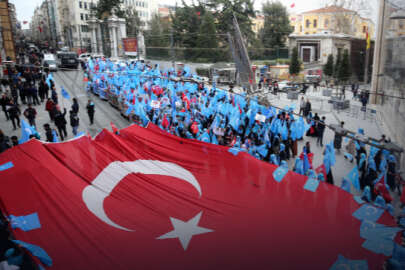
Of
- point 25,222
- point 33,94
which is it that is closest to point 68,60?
point 33,94

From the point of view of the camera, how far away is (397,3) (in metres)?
12.9

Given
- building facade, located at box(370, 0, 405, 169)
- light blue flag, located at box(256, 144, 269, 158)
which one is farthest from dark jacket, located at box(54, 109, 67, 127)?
building facade, located at box(370, 0, 405, 169)

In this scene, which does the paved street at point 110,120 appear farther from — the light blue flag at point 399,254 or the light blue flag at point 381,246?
the light blue flag at point 399,254

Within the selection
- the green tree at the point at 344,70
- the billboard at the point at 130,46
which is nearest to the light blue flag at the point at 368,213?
the billboard at the point at 130,46

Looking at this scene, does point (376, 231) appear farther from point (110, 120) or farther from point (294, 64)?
point (294, 64)

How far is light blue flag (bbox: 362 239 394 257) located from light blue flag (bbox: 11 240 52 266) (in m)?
→ 4.75

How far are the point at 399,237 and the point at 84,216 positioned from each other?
5.11m

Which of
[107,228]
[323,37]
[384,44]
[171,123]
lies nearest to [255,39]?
[323,37]

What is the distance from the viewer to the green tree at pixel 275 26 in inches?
1617

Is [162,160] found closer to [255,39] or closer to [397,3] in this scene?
[397,3]

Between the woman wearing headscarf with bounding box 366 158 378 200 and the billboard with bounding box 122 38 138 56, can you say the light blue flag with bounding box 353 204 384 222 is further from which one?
the billboard with bounding box 122 38 138 56

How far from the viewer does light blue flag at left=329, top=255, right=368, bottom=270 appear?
4.62 meters

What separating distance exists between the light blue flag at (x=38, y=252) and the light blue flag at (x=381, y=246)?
4753 millimetres

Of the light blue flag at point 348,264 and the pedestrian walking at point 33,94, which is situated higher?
the pedestrian walking at point 33,94
